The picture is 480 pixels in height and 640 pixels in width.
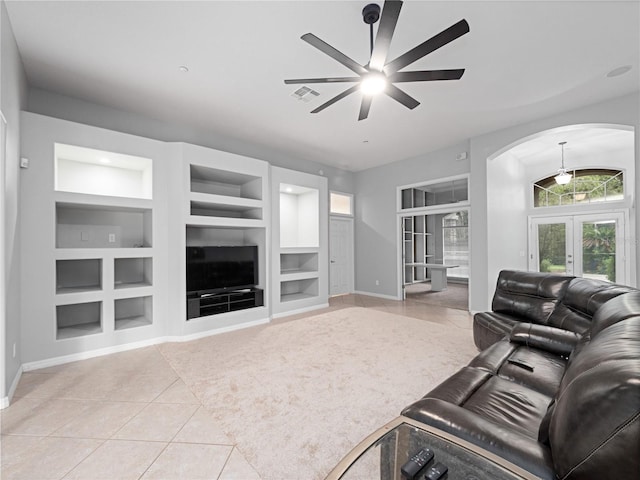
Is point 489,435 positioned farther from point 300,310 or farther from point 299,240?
point 299,240

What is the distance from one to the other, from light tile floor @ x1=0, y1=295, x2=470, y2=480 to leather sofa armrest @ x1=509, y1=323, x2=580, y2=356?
2.26 m

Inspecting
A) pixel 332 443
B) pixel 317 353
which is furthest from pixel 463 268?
pixel 332 443

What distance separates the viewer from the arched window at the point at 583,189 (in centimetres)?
569

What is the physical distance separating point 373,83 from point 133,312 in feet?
14.6

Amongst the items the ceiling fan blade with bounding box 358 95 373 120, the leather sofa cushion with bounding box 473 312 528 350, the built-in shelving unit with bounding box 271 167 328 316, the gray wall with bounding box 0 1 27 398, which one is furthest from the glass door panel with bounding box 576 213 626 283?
the gray wall with bounding box 0 1 27 398

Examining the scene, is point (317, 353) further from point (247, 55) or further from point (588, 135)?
point (588, 135)

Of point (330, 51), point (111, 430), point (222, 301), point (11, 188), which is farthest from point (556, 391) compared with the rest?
point (11, 188)

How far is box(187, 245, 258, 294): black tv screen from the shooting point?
425 cm

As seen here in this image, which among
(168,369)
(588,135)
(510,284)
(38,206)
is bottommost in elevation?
(168,369)

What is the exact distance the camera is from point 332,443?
1.88m

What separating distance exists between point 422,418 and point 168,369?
2750 millimetres

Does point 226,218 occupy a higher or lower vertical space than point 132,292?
higher

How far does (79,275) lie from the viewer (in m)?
3.87

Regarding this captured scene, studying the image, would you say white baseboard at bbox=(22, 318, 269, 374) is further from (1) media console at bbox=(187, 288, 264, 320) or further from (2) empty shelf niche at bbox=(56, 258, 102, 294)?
(2) empty shelf niche at bbox=(56, 258, 102, 294)
